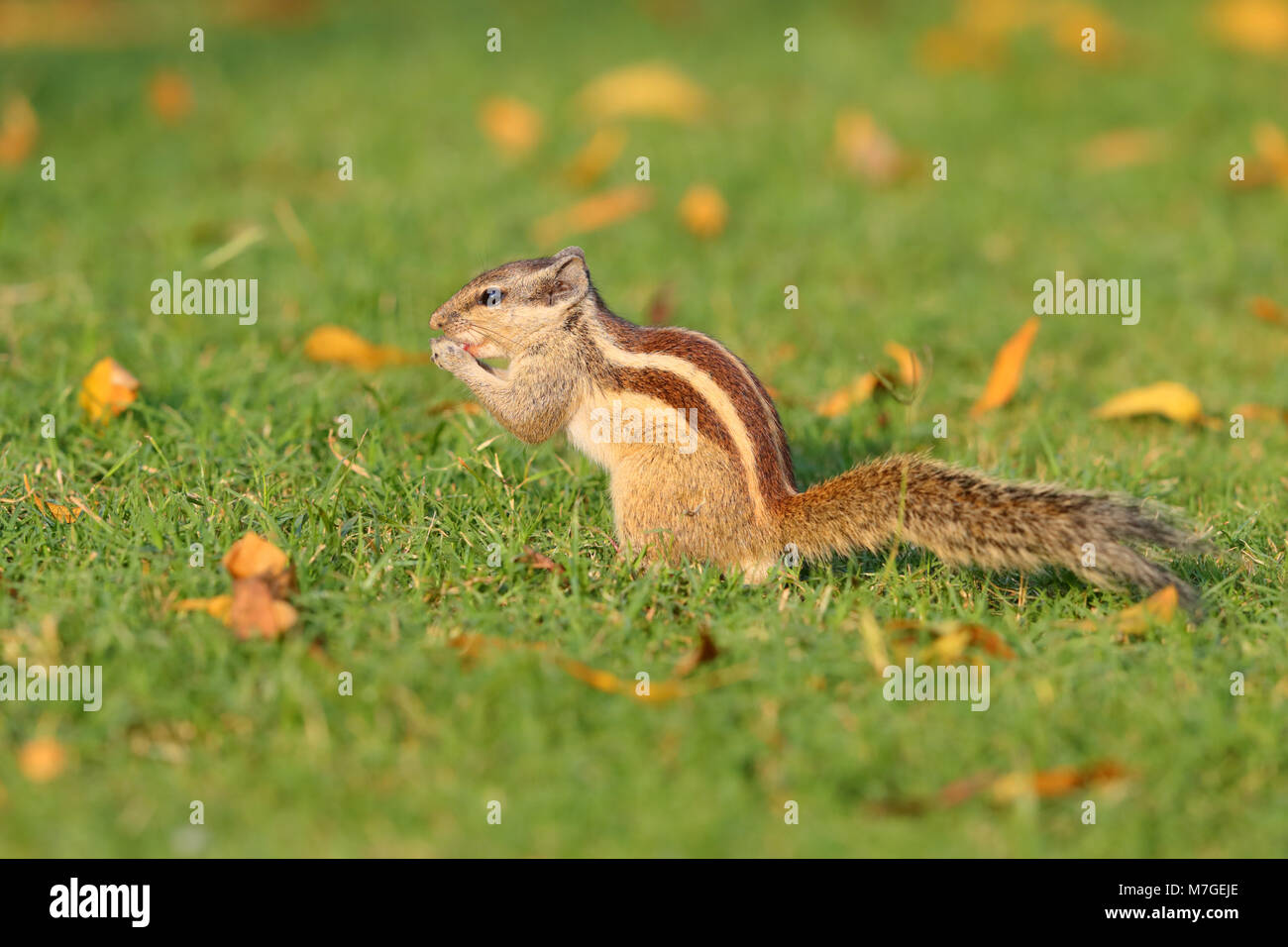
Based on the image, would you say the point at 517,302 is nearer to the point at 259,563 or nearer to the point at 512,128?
the point at 259,563

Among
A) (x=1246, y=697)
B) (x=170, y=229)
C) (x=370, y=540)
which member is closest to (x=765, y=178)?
(x=170, y=229)

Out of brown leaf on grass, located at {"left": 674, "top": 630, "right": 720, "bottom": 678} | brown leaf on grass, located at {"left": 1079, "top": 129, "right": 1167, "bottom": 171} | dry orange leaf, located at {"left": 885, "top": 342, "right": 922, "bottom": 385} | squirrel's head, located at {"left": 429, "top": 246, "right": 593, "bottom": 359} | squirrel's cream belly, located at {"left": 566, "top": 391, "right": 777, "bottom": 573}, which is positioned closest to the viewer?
brown leaf on grass, located at {"left": 674, "top": 630, "right": 720, "bottom": 678}

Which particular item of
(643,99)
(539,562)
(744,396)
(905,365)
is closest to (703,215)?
(905,365)

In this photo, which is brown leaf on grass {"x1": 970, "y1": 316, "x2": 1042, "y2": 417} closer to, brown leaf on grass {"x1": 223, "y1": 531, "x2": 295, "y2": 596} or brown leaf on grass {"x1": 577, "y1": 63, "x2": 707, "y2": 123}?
brown leaf on grass {"x1": 223, "y1": 531, "x2": 295, "y2": 596}

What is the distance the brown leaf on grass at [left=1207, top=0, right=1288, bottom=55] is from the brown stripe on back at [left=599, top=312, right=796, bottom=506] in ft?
27.7

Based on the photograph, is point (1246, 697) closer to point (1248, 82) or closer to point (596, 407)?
point (596, 407)

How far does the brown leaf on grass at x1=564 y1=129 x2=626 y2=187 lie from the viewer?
8492 millimetres

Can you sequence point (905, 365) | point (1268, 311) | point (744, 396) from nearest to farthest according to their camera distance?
1. point (744, 396)
2. point (905, 365)
3. point (1268, 311)

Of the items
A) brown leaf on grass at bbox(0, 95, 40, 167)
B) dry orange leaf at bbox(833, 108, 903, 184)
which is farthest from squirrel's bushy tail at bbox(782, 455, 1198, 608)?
brown leaf on grass at bbox(0, 95, 40, 167)

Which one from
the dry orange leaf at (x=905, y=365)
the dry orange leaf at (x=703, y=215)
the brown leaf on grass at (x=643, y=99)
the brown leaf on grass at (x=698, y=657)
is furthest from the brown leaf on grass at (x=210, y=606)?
the brown leaf on grass at (x=643, y=99)

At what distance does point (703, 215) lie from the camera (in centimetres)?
793

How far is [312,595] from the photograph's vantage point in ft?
13.6

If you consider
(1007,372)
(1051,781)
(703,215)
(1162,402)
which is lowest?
(1051,781)

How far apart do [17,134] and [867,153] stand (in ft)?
17.0
